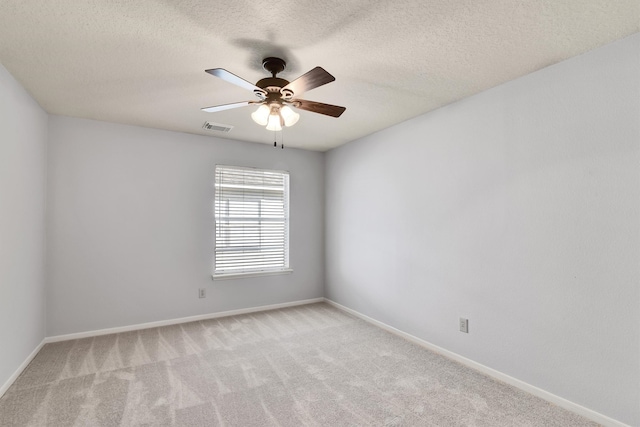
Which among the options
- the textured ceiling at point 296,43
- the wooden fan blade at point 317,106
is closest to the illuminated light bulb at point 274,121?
the wooden fan blade at point 317,106

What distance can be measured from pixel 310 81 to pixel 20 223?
279cm

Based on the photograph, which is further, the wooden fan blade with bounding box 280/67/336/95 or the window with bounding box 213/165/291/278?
the window with bounding box 213/165/291/278

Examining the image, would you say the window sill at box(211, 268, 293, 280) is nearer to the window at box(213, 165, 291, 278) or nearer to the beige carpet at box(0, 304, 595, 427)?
the window at box(213, 165, 291, 278)

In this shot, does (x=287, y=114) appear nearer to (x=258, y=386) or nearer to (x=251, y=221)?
(x=258, y=386)

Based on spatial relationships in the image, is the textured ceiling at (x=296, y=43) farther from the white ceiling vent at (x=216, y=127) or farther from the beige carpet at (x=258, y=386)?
the beige carpet at (x=258, y=386)

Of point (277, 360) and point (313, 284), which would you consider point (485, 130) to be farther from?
point (313, 284)

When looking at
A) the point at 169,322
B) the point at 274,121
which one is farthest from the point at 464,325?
the point at 169,322

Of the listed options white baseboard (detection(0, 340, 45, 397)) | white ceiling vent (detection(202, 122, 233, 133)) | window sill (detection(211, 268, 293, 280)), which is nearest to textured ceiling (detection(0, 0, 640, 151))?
white ceiling vent (detection(202, 122, 233, 133))

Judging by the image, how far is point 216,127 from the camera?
383cm

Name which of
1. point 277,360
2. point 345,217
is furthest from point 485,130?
point 277,360

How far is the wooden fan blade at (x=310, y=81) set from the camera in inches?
72.1

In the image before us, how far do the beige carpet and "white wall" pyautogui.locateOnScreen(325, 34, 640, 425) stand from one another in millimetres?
338

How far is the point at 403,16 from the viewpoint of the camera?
1.77 metres

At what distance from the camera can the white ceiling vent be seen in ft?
12.2
